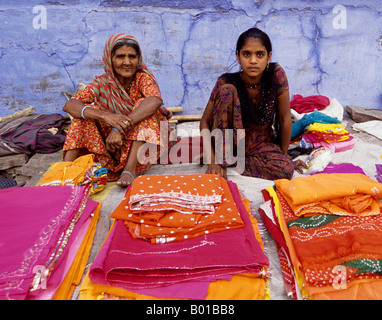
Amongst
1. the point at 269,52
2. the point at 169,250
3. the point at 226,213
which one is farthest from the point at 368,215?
the point at 269,52

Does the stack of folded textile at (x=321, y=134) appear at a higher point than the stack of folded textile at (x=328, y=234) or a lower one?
higher

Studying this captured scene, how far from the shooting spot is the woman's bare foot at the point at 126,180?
2432mm

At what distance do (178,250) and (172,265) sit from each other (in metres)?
0.12

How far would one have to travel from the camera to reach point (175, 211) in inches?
65.2

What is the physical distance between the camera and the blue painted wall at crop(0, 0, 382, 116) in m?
4.00

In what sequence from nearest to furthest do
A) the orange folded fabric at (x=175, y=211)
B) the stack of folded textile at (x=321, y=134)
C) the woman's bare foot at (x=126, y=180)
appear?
the orange folded fabric at (x=175, y=211)
the woman's bare foot at (x=126, y=180)
the stack of folded textile at (x=321, y=134)

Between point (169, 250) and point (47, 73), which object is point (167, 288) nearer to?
point (169, 250)

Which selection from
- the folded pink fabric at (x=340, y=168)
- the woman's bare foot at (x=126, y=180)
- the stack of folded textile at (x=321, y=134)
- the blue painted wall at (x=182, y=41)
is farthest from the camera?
the blue painted wall at (x=182, y=41)

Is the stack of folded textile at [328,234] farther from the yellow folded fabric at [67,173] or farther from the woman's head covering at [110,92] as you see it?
the woman's head covering at [110,92]

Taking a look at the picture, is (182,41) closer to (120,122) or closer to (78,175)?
(120,122)

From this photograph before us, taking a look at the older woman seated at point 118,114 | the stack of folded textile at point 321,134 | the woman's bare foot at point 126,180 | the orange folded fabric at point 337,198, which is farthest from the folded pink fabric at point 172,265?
the stack of folded textile at point 321,134

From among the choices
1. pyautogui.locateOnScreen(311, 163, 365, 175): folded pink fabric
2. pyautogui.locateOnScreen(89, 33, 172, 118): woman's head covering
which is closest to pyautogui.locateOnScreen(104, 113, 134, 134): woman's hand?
pyautogui.locateOnScreen(89, 33, 172, 118): woman's head covering

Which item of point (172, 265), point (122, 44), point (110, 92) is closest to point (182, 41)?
point (122, 44)

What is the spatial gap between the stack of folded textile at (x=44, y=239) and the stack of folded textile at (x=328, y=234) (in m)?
1.04
